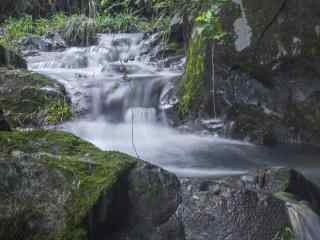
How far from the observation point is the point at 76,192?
2.63 metres

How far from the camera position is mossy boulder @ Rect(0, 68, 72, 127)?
22.5ft

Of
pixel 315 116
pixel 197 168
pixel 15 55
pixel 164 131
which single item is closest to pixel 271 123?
pixel 315 116

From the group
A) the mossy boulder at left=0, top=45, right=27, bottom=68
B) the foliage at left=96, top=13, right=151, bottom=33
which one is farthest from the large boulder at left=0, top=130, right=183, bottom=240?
the foliage at left=96, top=13, right=151, bottom=33

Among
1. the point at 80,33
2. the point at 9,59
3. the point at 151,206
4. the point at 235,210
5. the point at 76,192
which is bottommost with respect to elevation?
the point at 235,210

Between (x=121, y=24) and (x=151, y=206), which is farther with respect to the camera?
(x=121, y=24)

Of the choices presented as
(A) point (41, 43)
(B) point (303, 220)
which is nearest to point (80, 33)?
(A) point (41, 43)

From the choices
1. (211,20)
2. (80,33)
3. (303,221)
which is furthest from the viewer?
(80,33)

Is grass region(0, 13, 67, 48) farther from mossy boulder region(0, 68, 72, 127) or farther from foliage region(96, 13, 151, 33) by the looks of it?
mossy boulder region(0, 68, 72, 127)

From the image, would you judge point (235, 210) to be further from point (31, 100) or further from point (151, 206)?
point (31, 100)

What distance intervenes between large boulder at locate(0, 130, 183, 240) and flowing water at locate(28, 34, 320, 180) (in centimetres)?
177

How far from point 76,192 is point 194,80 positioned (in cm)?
454

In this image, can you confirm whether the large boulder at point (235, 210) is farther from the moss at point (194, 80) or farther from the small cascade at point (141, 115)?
the small cascade at point (141, 115)

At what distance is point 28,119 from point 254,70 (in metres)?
3.25

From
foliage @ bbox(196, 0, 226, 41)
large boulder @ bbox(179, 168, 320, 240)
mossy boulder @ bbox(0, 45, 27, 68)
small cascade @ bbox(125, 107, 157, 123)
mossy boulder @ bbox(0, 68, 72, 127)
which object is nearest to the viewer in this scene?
large boulder @ bbox(179, 168, 320, 240)
